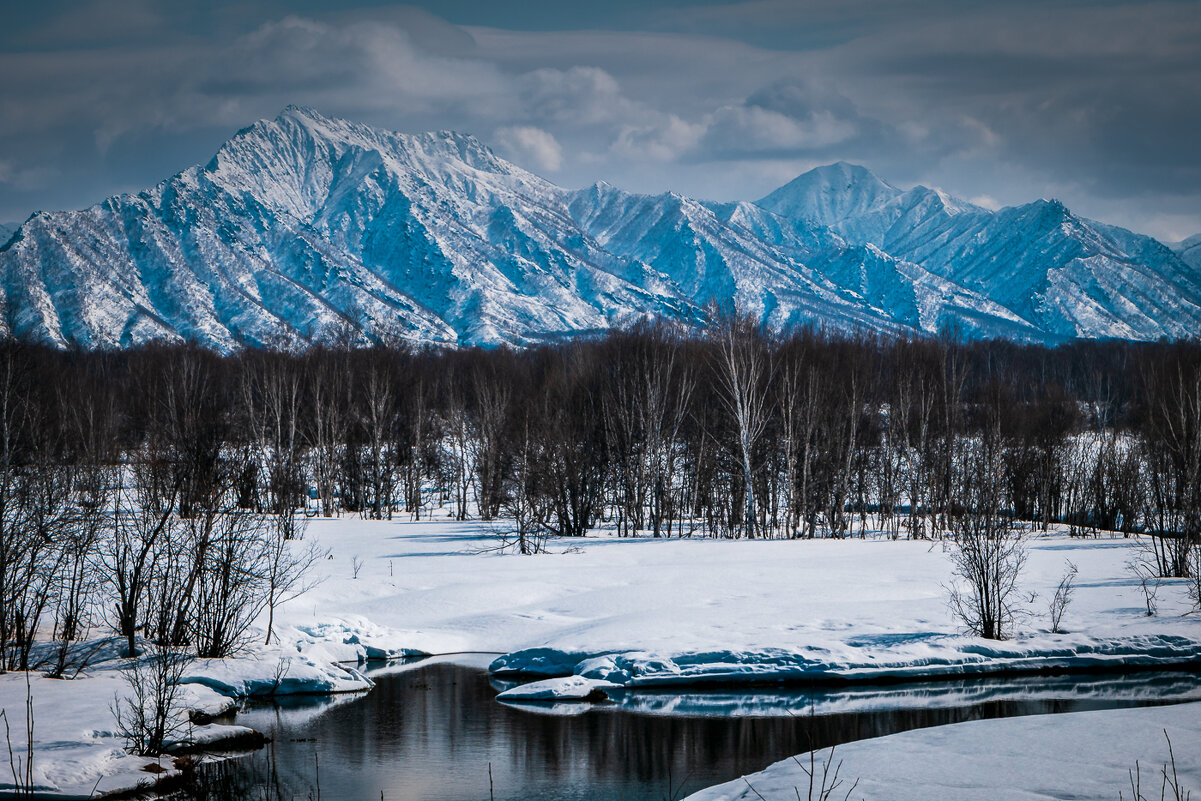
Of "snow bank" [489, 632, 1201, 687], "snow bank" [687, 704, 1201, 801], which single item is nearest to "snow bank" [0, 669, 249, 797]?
"snow bank" [489, 632, 1201, 687]

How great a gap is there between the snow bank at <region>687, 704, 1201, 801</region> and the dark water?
3.65 feet

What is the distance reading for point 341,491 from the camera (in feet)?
197

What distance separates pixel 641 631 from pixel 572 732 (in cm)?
532

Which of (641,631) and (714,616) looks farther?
(714,616)

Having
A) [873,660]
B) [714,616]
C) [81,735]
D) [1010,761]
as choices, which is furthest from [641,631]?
[81,735]

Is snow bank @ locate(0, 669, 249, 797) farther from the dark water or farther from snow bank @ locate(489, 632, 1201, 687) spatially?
snow bank @ locate(489, 632, 1201, 687)

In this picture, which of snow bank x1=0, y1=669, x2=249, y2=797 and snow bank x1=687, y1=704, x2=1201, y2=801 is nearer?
snow bank x1=687, y1=704, x2=1201, y2=801

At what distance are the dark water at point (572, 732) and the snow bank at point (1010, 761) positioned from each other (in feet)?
3.65

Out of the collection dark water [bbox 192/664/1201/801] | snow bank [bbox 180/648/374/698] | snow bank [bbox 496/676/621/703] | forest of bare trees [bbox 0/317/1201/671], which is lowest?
dark water [bbox 192/664/1201/801]

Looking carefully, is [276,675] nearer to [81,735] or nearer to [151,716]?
[151,716]

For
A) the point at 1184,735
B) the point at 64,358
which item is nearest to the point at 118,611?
the point at 1184,735

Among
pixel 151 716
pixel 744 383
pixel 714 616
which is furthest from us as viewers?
pixel 744 383

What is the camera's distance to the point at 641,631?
22.2 m

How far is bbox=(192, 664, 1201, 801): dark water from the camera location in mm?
14328
